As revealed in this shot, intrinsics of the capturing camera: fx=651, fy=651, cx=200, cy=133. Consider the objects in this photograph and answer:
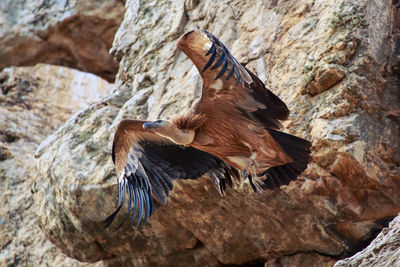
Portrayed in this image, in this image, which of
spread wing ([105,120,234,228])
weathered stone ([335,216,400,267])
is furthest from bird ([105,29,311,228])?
weathered stone ([335,216,400,267])

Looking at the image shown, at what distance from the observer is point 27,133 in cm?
781

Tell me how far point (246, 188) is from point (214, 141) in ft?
1.32

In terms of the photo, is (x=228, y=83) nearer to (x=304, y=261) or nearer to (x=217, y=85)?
(x=217, y=85)

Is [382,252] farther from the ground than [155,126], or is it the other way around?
[382,252]

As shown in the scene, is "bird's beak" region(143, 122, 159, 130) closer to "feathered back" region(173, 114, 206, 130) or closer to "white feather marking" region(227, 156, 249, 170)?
"feathered back" region(173, 114, 206, 130)

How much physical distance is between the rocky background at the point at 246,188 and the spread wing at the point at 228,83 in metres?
0.23

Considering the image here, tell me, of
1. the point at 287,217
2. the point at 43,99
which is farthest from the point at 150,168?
the point at 43,99

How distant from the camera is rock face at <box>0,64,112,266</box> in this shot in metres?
6.55

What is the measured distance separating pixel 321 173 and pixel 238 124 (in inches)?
23.8

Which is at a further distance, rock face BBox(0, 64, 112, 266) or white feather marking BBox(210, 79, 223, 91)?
rock face BBox(0, 64, 112, 266)

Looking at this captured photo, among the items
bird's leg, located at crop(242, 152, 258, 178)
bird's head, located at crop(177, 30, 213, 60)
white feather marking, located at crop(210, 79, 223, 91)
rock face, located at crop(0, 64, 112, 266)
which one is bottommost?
rock face, located at crop(0, 64, 112, 266)

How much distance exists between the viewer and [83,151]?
5.17 metres

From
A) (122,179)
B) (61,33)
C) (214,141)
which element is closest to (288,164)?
(214,141)

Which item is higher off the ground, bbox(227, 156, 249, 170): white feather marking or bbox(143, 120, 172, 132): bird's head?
bbox(227, 156, 249, 170): white feather marking
